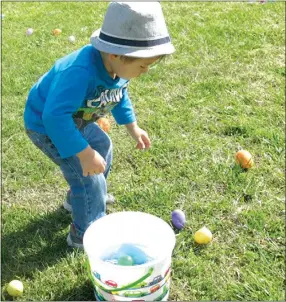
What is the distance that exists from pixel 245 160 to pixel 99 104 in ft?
3.54

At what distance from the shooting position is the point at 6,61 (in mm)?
4473

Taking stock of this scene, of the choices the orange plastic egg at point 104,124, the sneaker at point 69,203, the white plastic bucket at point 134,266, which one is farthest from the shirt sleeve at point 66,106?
the orange plastic egg at point 104,124

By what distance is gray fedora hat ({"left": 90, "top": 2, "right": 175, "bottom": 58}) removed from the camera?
1.85 metres

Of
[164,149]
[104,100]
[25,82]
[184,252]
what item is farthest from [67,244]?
[25,82]

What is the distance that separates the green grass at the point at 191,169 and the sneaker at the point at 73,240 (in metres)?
0.04

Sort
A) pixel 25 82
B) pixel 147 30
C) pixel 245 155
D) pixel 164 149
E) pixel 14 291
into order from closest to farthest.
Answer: pixel 147 30
pixel 14 291
pixel 245 155
pixel 164 149
pixel 25 82

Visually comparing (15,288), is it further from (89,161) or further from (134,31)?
(134,31)

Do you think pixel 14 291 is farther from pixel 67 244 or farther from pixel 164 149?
pixel 164 149

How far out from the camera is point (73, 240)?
2391 mm

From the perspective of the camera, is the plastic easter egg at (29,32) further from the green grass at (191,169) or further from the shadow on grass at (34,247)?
the shadow on grass at (34,247)

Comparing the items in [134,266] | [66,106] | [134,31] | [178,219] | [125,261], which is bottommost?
[178,219]

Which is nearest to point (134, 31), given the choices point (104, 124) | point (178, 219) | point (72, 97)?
point (72, 97)

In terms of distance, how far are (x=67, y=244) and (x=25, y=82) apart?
78.8 inches

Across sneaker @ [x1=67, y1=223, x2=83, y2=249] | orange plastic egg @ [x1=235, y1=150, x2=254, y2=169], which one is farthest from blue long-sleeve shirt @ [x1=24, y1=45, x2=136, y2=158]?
orange plastic egg @ [x1=235, y1=150, x2=254, y2=169]
